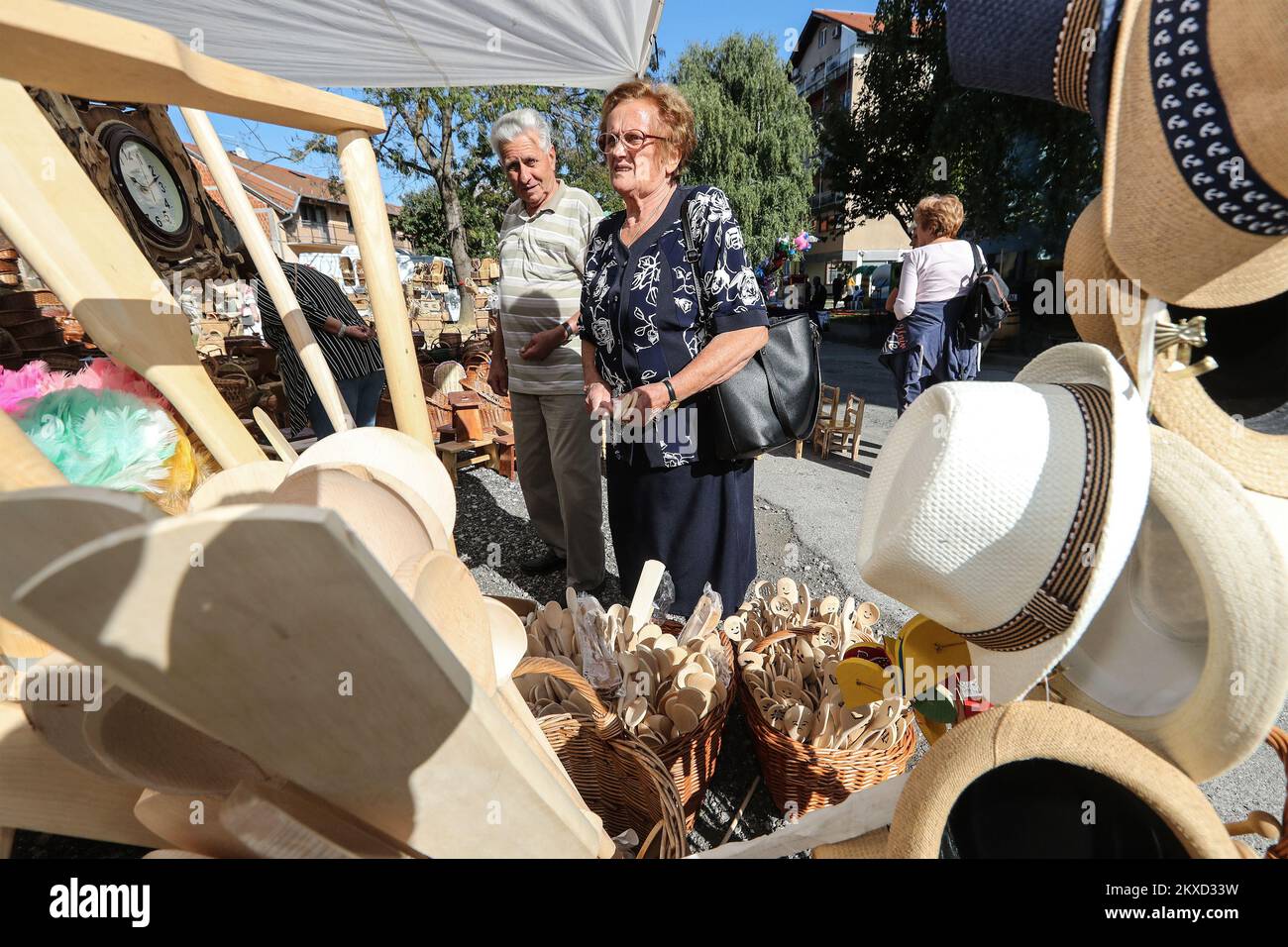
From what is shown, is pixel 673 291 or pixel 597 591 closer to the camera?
pixel 673 291

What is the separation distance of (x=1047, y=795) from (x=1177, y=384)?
15.5 inches

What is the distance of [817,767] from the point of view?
46.1 inches

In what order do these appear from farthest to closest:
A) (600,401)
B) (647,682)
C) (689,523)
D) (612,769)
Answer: (689,523), (600,401), (647,682), (612,769)

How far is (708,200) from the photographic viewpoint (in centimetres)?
129

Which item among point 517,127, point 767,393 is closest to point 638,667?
point 767,393

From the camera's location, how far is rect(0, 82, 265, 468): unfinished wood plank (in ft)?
1.43

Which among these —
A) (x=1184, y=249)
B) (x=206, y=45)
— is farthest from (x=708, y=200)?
(x=206, y=45)

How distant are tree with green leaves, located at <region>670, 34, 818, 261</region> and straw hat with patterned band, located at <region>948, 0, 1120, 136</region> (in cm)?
1678

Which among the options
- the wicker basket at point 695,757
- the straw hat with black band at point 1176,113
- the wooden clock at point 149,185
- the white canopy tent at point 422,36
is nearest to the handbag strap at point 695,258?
the wicker basket at point 695,757

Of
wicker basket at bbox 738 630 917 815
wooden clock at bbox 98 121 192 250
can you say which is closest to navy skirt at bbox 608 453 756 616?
wicker basket at bbox 738 630 917 815

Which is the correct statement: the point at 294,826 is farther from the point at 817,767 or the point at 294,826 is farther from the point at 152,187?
the point at 152,187

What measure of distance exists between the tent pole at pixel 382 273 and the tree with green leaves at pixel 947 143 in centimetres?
637
